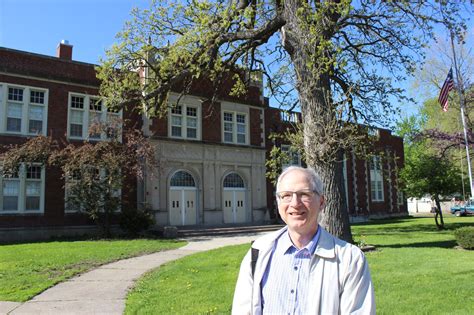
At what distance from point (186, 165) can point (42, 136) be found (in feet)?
27.4

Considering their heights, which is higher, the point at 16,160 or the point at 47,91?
the point at 47,91

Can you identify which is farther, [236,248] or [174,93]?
[174,93]

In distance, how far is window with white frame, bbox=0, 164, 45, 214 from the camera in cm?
2006

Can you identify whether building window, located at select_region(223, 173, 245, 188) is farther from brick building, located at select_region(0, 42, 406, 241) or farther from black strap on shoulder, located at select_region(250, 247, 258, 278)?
black strap on shoulder, located at select_region(250, 247, 258, 278)

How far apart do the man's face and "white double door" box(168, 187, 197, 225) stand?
22139 mm

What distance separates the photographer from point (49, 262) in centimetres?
1180

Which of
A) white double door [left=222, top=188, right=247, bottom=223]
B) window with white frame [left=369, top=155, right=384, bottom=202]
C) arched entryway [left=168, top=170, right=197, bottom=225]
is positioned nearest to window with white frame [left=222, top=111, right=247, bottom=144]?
Result: white double door [left=222, top=188, right=247, bottom=223]

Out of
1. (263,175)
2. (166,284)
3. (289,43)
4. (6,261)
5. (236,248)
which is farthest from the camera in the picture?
(263,175)

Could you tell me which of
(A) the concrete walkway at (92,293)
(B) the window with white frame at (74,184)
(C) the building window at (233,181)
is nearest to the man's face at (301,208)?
(A) the concrete walkway at (92,293)

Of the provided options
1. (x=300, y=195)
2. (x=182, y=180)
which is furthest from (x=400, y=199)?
(x=300, y=195)

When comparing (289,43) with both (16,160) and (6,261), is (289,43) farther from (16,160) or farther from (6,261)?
(16,160)

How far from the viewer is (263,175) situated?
2873 cm

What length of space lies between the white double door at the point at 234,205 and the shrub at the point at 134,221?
662 centimetres

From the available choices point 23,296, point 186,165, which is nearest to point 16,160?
point 186,165
